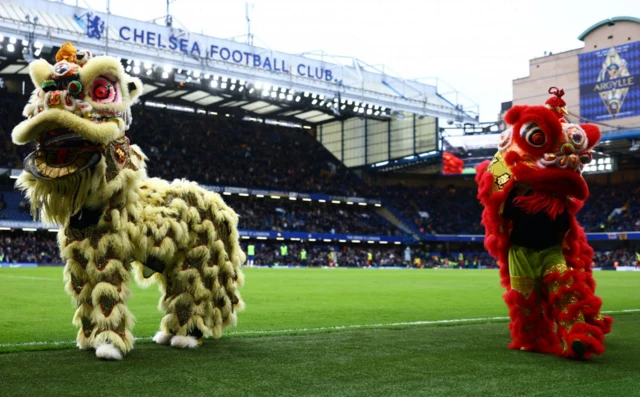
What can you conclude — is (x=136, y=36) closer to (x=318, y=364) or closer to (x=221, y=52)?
(x=221, y=52)

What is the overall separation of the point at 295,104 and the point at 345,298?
29773 millimetres

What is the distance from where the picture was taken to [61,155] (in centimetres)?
555

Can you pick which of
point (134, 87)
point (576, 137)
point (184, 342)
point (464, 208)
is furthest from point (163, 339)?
point (464, 208)

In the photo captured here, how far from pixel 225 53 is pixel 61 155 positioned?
3037 cm

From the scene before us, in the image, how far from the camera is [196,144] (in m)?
48.2

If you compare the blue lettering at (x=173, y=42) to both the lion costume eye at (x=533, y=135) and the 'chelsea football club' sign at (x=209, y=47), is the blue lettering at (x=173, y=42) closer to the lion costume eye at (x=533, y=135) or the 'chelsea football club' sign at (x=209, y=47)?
the 'chelsea football club' sign at (x=209, y=47)

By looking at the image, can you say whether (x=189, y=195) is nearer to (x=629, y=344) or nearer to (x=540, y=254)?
(x=540, y=254)

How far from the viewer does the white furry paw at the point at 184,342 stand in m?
6.20

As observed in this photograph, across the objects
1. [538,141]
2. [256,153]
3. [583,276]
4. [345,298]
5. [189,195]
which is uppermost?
[256,153]

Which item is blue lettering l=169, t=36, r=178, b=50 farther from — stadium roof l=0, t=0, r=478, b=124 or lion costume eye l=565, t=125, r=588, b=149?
lion costume eye l=565, t=125, r=588, b=149

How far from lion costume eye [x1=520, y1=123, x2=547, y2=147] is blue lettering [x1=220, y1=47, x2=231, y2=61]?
29.8 m

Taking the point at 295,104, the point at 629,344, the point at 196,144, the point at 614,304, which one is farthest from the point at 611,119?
the point at 629,344

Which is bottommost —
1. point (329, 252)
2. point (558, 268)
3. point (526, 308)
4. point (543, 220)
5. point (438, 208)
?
point (329, 252)

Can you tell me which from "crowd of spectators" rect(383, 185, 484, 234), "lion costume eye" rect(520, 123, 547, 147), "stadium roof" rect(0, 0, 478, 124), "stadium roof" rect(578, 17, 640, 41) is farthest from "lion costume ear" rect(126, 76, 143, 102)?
"crowd of spectators" rect(383, 185, 484, 234)
